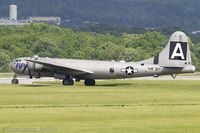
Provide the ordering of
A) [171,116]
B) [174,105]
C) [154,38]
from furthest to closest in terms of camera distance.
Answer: [154,38], [174,105], [171,116]

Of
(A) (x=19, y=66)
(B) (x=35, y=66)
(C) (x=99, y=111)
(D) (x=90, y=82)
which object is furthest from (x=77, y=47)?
(C) (x=99, y=111)

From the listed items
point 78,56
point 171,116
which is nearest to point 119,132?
point 171,116

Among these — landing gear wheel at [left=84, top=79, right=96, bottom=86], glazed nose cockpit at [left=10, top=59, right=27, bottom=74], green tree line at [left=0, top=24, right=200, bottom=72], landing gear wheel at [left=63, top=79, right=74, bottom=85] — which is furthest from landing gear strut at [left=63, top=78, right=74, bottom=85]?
green tree line at [left=0, top=24, right=200, bottom=72]

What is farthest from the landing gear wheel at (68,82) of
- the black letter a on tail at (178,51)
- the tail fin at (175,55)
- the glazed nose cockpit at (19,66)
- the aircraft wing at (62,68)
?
the black letter a on tail at (178,51)

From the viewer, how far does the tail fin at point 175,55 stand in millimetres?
87750

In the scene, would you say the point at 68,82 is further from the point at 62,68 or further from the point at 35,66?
the point at 35,66

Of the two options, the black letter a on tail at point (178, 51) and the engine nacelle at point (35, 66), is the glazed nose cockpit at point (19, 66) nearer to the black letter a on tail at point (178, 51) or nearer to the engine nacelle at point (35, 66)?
the engine nacelle at point (35, 66)

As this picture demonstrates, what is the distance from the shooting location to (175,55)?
88.2 meters

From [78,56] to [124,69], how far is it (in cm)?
7031

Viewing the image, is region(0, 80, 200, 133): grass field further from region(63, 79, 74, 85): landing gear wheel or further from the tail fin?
region(63, 79, 74, 85): landing gear wheel

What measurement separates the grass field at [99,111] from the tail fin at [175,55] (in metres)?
13.2

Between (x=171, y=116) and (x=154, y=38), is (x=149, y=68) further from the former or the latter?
(x=154, y=38)

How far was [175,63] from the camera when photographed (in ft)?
288

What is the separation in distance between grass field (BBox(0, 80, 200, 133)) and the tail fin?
43.3 ft
